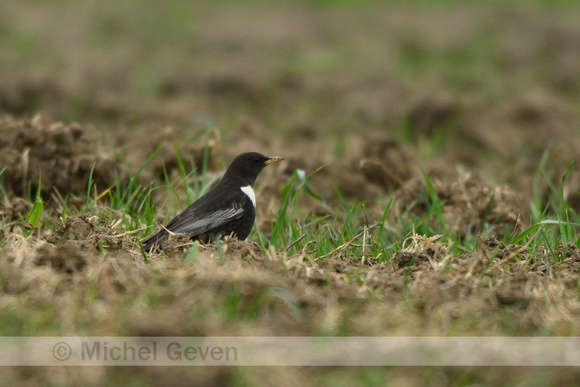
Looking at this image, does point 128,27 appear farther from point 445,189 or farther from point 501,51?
point 445,189

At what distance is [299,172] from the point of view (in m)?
6.03

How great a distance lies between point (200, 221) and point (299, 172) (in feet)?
2.86

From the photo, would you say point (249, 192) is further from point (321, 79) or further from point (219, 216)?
point (321, 79)

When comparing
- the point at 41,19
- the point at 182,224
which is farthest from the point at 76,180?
the point at 41,19

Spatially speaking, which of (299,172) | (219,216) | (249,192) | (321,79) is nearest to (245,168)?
(249,192)

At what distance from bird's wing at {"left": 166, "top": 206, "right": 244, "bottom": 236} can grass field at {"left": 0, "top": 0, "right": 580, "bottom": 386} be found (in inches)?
8.8

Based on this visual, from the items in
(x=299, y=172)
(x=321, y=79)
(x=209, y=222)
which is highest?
(x=299, y=172)

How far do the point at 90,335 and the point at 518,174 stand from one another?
658cm

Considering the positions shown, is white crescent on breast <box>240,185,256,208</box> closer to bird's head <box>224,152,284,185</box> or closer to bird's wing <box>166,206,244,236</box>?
bird's head <box>224,152,284,185</box>

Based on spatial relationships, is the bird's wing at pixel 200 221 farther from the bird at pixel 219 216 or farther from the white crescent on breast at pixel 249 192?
the white crescent on breast at pixel 249 192

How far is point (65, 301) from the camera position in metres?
3.76

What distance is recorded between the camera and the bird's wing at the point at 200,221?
5500 mm

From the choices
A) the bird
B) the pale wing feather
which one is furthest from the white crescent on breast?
the pale wing feather

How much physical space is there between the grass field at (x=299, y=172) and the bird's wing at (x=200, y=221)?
0.22m
